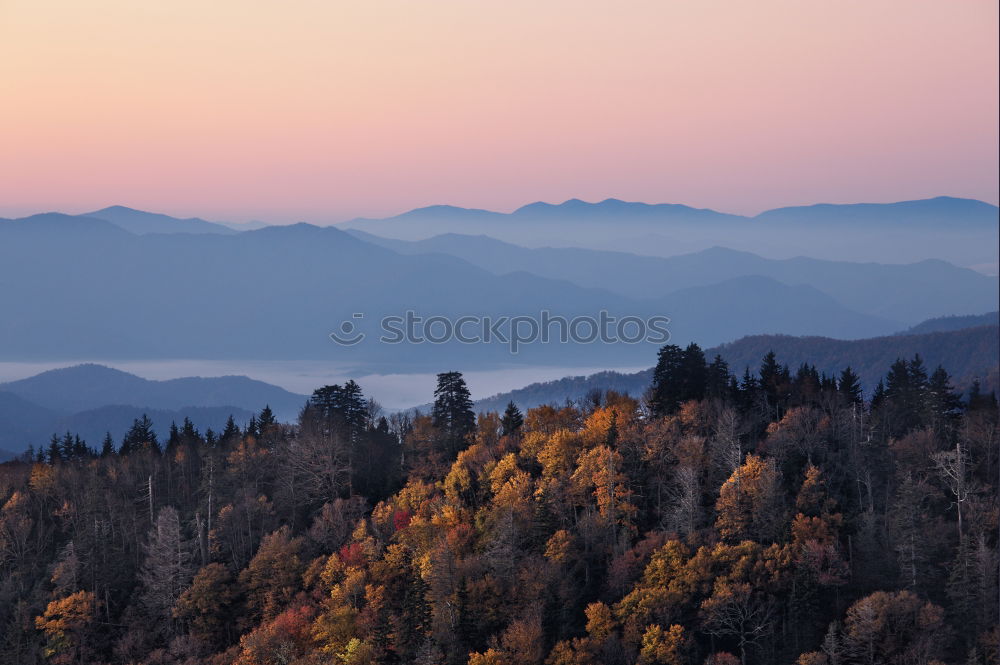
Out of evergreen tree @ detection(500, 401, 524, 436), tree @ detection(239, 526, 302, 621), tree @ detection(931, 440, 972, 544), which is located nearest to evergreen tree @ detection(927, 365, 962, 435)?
tree @ detection(931, 440, 972, 544)

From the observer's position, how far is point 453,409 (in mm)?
102125

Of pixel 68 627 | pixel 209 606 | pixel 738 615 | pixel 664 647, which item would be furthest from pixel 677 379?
pixel 68 627

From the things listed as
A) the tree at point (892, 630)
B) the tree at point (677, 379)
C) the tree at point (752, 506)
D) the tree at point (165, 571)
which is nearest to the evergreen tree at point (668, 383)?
the tree at point (677, 379)

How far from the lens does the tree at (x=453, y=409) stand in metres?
101

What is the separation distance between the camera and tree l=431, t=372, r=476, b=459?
10119 centimetres

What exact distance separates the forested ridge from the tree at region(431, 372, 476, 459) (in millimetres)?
232

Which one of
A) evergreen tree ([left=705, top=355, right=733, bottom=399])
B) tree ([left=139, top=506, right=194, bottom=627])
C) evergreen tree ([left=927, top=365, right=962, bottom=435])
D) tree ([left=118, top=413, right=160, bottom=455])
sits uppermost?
evergreen tree ([left=705, top=355, right=733, bottom=399])

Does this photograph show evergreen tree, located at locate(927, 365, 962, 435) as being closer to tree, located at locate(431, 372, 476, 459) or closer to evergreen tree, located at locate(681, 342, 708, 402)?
evergreen tree, located at locate(681, 342, 708, 402)

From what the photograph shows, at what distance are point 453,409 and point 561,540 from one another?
27.5m

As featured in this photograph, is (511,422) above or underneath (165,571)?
above

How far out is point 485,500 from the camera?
86.6 m

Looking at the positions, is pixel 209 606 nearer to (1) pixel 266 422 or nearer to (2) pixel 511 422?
(2) pixel 511 422

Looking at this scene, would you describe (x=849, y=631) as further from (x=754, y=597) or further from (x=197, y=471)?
(x=197, y=471)

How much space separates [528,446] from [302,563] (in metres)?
21.6
